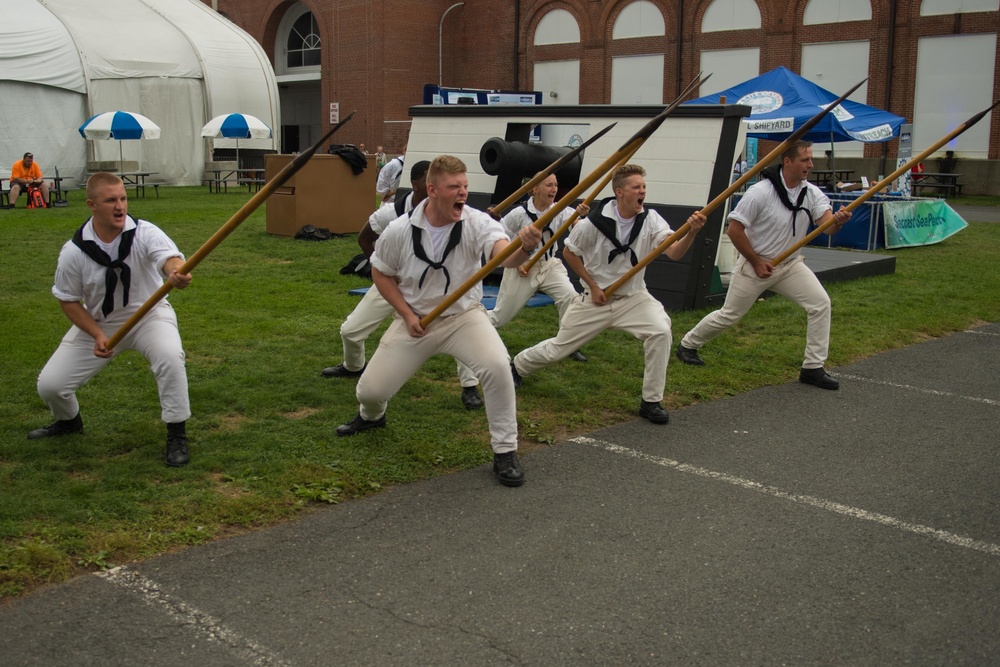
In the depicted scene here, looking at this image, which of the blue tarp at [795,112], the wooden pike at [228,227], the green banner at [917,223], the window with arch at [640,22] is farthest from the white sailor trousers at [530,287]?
the window with arch at [640,22]

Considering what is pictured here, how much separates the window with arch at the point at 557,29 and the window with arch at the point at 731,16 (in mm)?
6345

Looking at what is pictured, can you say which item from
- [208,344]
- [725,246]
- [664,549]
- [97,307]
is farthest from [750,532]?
[725,246]

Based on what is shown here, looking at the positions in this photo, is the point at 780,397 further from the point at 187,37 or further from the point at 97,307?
the point at 187,37

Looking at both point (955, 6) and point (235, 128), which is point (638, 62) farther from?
point (235, 128)

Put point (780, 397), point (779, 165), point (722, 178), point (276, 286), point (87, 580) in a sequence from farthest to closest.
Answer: point (276, 286), point (722, 178), point (779, 165), point (780, 397), point (87, 580)

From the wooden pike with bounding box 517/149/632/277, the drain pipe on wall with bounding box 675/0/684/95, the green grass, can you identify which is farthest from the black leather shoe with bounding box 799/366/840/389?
the drain pipe on wall with bounding box 675/0/684/95

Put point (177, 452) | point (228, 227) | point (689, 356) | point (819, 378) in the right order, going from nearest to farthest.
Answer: point (228, 227)
point (177, 452)
point (819, 378)
point (689, 356)

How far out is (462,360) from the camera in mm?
6055

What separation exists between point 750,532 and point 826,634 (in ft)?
3.59

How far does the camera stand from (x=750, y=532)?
16.8 feet

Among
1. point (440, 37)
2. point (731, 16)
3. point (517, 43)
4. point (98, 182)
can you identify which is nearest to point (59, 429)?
point (98, 182)

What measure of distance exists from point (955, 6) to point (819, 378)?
1176 inches

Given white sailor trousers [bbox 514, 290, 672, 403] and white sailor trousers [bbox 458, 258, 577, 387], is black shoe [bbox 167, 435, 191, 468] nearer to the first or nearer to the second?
white sailor trousers [bbox 514, 290, 672, 403]

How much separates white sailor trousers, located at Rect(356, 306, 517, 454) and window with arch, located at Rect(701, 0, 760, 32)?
115ft
